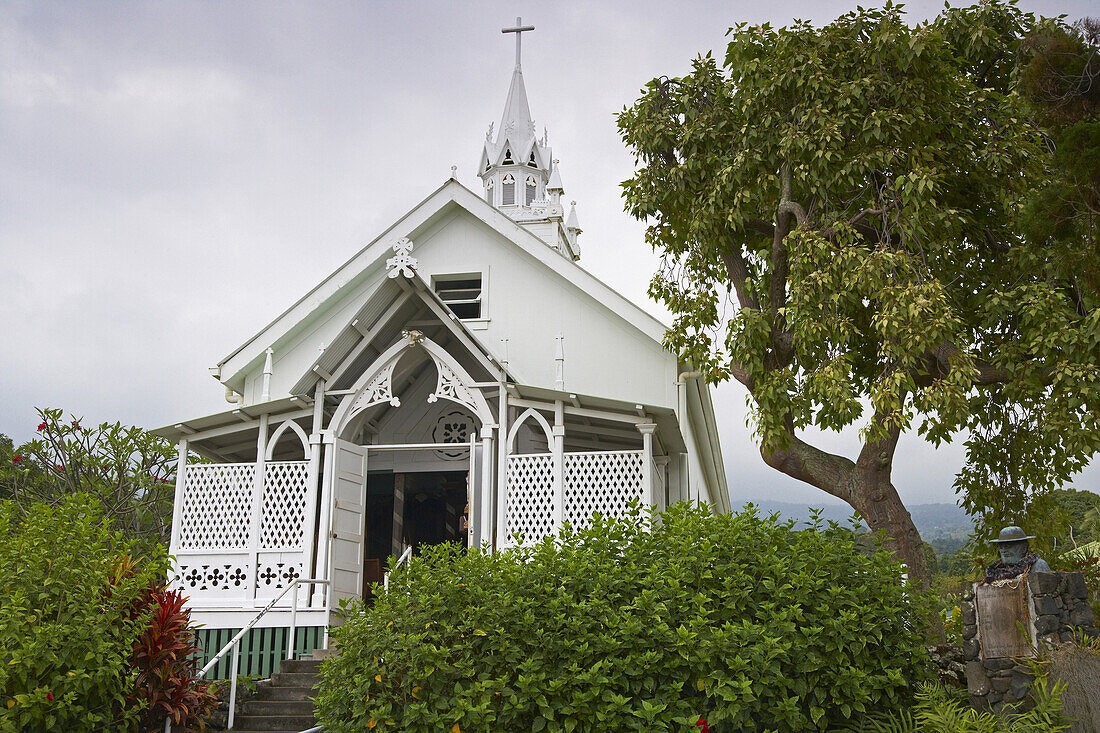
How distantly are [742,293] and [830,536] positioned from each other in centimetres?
570

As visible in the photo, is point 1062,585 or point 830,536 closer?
point 1062,585

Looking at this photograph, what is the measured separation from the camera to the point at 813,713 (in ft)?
21.8

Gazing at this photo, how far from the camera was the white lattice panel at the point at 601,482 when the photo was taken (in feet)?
41.6

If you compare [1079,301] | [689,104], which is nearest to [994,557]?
[1079,301]

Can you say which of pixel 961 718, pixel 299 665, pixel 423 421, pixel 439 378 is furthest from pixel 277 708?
pixel 961 718

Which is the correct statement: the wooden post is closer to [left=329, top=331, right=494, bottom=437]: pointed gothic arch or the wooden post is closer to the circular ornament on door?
[left=329, top=331, right=494, bottom=437]: pointed gothic arch

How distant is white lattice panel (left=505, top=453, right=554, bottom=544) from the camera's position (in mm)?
12695

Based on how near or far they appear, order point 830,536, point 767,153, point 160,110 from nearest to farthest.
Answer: point 830,536
point 767,153
point 160,110

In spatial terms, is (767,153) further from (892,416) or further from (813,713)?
(813,713)

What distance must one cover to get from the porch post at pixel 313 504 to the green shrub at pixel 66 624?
4135 millimetres

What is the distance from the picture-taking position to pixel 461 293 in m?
16.4

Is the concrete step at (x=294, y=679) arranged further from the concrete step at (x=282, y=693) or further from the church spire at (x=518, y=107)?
the church spire at (x=518, y=107)

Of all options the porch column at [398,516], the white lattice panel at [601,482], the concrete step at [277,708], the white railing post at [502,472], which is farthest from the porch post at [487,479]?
the concrete step at [277,708]

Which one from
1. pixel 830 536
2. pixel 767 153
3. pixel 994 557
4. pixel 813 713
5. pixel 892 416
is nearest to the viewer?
pixel 813 713
